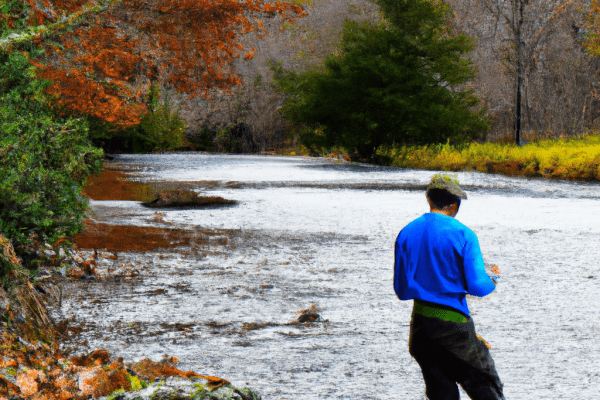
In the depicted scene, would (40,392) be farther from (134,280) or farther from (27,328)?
(134,280)

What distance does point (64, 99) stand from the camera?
12.2m

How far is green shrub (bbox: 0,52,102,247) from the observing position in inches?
204

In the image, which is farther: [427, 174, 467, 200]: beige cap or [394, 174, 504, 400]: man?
[427, 174, 467, 200]: beige cap

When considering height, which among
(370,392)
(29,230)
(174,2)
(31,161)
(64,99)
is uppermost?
(174,2)

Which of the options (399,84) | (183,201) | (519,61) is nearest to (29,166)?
(183,201)

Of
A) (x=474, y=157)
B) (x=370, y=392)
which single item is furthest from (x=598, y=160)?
(x=370, y=392)

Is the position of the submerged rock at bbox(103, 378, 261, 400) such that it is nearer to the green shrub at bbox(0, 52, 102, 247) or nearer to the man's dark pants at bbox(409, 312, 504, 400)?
the man's dark pants at bbox(409, 312, 504, 400)

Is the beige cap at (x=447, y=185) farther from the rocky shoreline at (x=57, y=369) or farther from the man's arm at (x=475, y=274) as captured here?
the rocky shoreline at (x=57, y=369)

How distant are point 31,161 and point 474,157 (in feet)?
63.3

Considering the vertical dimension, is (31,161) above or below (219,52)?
below

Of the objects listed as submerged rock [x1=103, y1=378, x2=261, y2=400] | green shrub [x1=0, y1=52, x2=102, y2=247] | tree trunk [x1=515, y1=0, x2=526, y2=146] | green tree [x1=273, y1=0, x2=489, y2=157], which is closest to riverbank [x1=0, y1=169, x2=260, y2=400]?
submerged rock [x1=103, y1=378, x2=261, y2=400]

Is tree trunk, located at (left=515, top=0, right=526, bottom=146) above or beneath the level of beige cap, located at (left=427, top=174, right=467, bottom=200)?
above

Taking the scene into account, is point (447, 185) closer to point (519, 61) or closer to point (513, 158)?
point (513, 158)

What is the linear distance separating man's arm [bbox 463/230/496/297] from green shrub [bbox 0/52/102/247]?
11.9 ft
